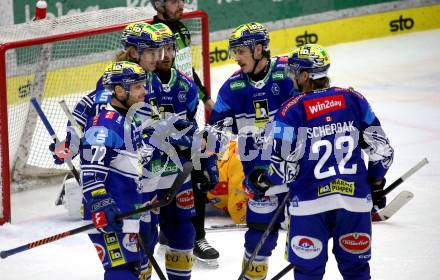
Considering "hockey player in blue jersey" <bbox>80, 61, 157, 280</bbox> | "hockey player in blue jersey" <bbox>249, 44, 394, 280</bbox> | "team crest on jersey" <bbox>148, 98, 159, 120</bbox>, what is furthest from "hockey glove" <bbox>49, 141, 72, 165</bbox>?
"hockey player in blue jersey" <bbox>249, 44, 394, 280</bbox>

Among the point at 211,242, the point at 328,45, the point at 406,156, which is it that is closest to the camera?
the point at 211,242

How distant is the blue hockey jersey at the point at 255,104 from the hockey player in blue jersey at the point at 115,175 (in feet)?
2.45

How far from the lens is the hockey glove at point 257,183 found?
489 cm

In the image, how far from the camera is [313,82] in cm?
465

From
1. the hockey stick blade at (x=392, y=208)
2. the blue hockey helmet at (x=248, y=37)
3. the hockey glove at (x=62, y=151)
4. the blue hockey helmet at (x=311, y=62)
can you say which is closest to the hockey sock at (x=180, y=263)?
the hockey glove at (x=62, y=151)

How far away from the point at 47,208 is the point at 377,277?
253cm

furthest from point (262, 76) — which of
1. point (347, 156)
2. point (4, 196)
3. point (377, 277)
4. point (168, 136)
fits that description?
point (4, 196)

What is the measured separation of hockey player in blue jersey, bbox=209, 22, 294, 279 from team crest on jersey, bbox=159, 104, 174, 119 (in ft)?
0.70

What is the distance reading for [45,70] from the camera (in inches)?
288

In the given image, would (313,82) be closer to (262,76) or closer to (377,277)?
(262,76)

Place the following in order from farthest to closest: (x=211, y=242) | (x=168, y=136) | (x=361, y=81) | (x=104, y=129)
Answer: (x=361, y=81), (x=211, y=242), (x=168, y=136), (x=104, y=129)

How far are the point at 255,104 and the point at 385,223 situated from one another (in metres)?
1.70

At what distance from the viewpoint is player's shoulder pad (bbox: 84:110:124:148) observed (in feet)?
14.8

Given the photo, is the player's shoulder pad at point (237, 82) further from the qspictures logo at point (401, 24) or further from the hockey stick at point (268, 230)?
the qspictures logo at point (401, 24)
